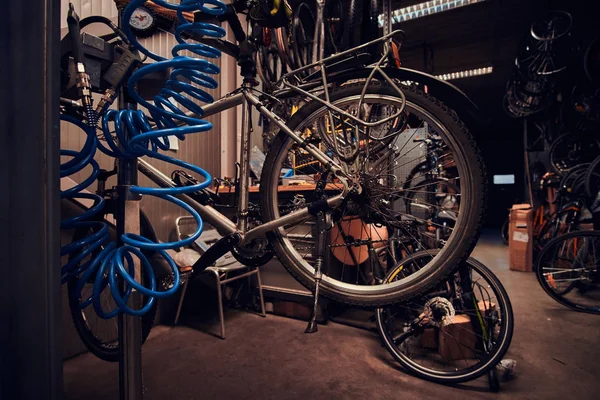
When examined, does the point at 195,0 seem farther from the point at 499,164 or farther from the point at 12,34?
the point at 499,164

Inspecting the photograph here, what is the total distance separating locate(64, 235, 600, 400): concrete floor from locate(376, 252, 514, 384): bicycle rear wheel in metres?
0.14

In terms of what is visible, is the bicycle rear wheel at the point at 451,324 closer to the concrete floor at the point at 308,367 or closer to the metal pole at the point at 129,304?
the concrete floor at the point at 308,367

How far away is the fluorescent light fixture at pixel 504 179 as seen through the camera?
9969mm

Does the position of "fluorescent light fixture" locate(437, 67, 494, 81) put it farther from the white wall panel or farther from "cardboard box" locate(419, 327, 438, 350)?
the white wall panel

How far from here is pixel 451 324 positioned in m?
1.89

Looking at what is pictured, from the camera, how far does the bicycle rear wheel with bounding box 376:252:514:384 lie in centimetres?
175

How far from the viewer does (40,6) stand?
57 cm

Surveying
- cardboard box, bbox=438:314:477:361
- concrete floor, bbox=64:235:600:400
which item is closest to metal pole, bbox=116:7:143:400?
concrete floor, bbox=64:235:600:400

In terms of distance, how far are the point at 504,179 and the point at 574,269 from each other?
8419mm

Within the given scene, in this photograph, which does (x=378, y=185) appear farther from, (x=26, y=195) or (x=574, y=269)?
(x=574, y=269)

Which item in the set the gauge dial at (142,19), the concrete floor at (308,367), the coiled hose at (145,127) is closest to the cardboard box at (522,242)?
the concrete floor at (308,367)

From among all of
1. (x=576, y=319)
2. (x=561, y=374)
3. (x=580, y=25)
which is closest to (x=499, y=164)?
(x=580, y=25)

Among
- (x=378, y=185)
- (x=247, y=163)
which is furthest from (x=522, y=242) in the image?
(x=247, y=163)

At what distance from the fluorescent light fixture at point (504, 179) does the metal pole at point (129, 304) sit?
11539 millimetres
